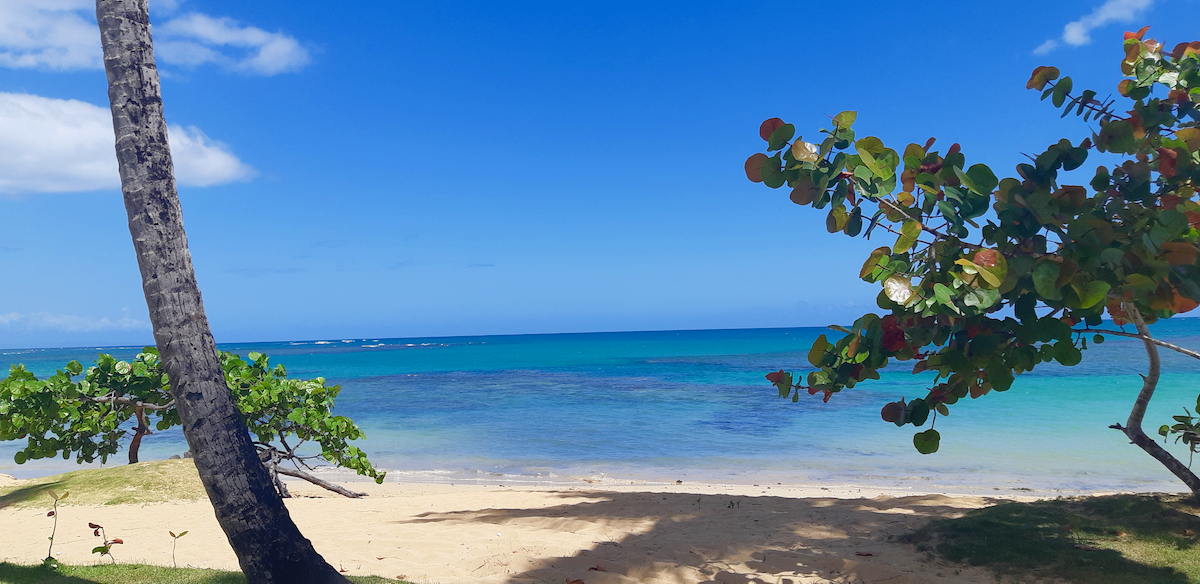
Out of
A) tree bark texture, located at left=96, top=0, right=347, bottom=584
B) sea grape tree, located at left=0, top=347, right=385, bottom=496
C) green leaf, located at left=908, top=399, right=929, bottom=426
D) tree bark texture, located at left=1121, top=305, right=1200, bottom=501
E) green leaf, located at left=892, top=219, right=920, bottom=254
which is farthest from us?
sea grape tree, located at left=0, top=347, right=385, bottom=496

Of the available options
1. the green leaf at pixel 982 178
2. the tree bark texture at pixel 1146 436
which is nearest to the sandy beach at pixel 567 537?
the tree bark texture at pixel 1146 436

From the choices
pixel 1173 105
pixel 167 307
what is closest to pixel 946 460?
pixel 1173 105

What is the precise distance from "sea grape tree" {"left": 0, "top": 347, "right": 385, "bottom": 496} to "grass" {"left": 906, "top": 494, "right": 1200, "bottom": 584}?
7.81m

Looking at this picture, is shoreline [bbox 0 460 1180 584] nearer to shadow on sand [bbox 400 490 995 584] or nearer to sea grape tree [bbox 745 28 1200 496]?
shadow on sand [bbox 400 490 995 584]

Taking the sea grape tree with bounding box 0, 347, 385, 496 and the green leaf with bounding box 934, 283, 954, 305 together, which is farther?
the sea grape tree with bounding box 0, 347, 385, 496

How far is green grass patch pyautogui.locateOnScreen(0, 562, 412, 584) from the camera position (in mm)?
4680

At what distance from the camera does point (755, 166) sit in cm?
340

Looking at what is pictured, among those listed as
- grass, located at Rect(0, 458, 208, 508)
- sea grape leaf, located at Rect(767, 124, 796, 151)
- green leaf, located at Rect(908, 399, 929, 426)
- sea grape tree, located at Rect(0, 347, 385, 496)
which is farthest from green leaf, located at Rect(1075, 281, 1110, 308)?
grass, located at Rect(0, 458, 208, 508)

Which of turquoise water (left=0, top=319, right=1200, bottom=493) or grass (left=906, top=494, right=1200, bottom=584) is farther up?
grass (left=906, top=494, right=1200, bottom=584)

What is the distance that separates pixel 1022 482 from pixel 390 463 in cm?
1303

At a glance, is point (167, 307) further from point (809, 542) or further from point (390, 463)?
point (390, 463)

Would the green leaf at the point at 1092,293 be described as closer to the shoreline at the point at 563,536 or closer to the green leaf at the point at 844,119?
the green leaf at the point at 844,119

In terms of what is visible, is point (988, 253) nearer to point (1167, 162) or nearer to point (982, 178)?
point (982, 178)

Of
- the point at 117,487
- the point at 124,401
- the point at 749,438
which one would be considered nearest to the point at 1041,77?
the point at 124,401
